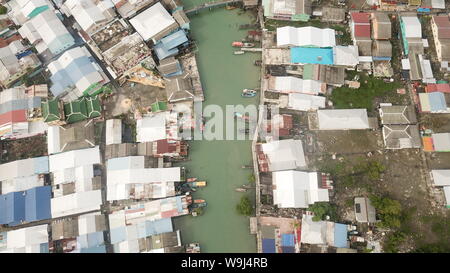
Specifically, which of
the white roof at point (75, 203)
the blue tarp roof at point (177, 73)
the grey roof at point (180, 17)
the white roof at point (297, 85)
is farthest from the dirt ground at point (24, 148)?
the white roof at point (297, 85)

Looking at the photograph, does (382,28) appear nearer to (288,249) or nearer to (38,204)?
(288,249)

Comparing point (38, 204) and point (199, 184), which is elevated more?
point (199, 184)

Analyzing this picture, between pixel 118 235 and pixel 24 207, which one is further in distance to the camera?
pixel 24 207

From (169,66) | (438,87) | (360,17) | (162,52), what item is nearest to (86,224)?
(169,66)

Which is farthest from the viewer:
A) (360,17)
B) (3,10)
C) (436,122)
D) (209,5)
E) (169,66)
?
(209,5)

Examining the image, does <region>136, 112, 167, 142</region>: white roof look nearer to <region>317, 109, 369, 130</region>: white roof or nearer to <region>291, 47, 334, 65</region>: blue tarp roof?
<region>291, 47, 334, 65</region>: blue tarp roof

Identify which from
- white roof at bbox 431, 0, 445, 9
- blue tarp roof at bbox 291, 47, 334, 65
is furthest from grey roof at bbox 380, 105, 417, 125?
white roof at bbox 431, 0, 445, 9

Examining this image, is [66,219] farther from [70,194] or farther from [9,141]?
[9,141]
